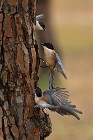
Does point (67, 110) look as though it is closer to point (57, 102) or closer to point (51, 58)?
point (57, 102)

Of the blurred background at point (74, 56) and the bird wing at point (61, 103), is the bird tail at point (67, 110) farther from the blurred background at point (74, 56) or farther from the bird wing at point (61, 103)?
the blurred background at point (74, 56)

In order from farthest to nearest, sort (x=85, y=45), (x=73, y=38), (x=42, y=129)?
(x=73, y=38)
(x=85, y=45)
(x=42, y=129)

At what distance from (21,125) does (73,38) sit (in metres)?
11.0

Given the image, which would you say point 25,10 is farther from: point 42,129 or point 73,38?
point 73,38

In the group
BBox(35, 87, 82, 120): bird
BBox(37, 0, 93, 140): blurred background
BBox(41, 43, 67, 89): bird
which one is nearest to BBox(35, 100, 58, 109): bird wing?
BBox(35, 87, 82, 120): bird

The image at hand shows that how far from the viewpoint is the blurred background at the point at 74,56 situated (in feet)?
28.3

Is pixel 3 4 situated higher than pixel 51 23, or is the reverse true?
pixel 3 4

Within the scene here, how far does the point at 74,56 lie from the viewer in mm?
12836

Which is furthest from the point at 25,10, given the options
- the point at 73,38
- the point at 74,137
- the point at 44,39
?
the point at 73,38

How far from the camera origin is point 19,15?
3648 millimetres

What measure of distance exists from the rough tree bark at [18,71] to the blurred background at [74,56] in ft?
13.3

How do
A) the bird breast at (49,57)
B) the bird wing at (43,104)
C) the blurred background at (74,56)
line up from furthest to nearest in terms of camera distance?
the blurred background at (74,56), the bird breast at (49,57), the bird wing at (43,104)

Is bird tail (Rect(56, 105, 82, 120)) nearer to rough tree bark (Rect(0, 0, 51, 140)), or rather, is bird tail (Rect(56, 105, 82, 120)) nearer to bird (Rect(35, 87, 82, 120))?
bird (Rect(35, 87, 82, 120))

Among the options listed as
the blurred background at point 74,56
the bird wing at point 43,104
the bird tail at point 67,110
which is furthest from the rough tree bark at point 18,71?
the blurred background at point 74,56
